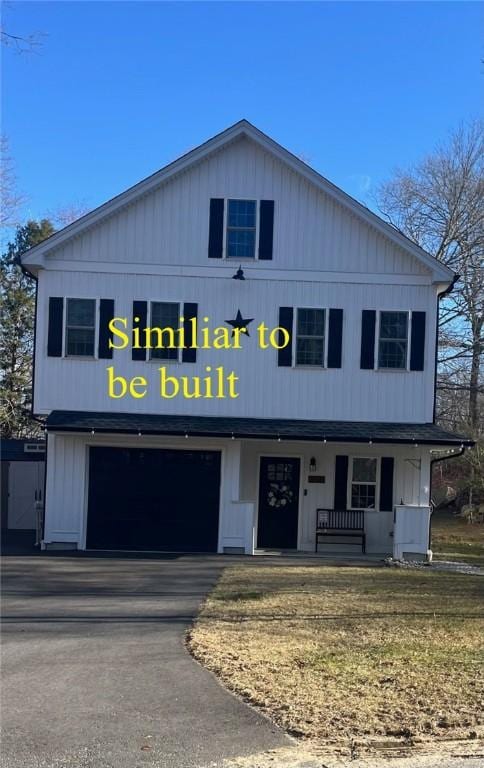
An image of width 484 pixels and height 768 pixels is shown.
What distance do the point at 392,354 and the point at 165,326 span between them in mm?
5209

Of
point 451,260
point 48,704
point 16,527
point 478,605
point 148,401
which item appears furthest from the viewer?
point 451,260

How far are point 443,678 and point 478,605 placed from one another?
4702 millimetres

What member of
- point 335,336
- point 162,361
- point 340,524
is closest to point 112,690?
point 162,361

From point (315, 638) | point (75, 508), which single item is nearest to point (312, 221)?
point (75, 508)

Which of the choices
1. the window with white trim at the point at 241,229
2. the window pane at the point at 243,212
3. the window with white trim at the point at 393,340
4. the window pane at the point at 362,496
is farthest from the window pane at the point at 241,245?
the window pane at the point at 362,496

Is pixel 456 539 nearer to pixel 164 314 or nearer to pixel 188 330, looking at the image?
pixel 188 330

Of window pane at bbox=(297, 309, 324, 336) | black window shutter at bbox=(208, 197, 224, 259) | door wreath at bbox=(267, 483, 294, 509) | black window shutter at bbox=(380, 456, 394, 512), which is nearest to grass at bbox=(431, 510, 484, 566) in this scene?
black window shutter at bbox=(380, 456, 394, 512)

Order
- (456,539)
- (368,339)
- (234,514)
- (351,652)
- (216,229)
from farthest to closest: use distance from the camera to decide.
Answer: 1. (456,539)
2. (216,229)
3. (368,339)
4. (234,514)
5. (351,652)

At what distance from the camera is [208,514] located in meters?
17.7

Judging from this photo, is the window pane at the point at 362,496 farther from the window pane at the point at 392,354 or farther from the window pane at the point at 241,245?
the window pane at the point at 241,245

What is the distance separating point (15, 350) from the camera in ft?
115

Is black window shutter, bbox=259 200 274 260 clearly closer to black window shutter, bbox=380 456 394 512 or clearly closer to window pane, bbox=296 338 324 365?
window pane, bbox=296 338 324 365

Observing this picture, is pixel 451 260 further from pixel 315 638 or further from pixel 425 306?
pixel 315 638

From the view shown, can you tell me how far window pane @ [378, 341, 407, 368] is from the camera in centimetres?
1788
